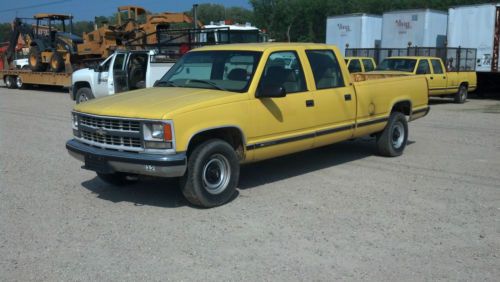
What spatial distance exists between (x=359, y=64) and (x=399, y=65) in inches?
121

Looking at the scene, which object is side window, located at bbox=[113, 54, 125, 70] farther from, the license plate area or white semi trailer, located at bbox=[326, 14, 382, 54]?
white semi trailer, located at bbox=[326, 14, 382, 54]

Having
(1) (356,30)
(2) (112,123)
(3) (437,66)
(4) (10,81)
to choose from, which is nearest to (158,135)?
(2) (112,123)

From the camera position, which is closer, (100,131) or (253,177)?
(100,131)

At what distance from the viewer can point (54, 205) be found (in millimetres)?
6230

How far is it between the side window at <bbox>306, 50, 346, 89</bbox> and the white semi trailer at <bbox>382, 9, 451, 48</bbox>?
1645cm

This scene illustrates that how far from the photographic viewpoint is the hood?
567cm

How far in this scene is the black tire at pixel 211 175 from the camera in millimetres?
5832

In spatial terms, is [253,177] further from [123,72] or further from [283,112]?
[123,72]

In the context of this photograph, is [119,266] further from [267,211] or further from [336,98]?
[336,98]

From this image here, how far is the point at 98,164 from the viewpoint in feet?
19.5

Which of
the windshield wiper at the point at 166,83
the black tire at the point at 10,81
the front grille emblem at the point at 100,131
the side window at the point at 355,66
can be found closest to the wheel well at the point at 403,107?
the windshield wiper at the point at 166,83

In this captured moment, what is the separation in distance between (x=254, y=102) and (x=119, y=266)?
8.71 feet

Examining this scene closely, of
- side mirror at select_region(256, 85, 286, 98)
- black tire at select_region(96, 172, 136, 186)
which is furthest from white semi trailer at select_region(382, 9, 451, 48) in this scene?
black tire at select_region(96, 172, 136, 186)

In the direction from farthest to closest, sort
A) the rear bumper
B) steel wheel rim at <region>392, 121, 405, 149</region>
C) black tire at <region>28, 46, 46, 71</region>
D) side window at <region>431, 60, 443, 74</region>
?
black tire at <region>28, 46, 46, 71</region> < side window at <region>431, 60, 443, 74</region> < the rear bumper < steel wheel rim at <region>392, 121, 405, 149</region>
